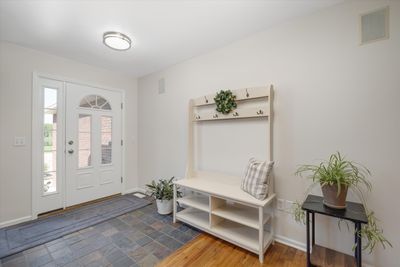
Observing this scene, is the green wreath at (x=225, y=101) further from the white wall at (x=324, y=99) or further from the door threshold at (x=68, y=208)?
the door threshold at (x=68, y=208)

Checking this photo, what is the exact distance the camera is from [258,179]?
1901mm

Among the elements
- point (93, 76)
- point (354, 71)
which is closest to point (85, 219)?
point (93, 76)

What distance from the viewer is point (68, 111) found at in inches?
118

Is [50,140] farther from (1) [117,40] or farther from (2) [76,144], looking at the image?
(1) [117,40]

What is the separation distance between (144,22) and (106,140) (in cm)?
A: 227

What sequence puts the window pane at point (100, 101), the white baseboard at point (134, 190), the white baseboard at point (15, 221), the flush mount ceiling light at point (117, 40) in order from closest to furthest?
the flush mount ceiling light at point (117, 40) → the white baseboard at point (15, 221) → the window pane at point (100, 101) → the white baseboard at point (134, 190)

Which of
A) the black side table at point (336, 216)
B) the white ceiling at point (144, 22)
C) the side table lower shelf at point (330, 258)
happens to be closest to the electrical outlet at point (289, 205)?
the black side table at point (336, 216)

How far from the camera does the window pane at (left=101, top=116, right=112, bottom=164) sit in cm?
340

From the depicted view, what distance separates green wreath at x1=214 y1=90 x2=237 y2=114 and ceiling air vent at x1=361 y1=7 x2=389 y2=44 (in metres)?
1.29

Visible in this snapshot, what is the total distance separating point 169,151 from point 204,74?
1.44 meters

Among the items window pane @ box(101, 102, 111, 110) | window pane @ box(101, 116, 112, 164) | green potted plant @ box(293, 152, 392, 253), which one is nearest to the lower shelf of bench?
green potted plant @ box(293, 152, 392, 253)

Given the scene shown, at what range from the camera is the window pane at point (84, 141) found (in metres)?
3.14

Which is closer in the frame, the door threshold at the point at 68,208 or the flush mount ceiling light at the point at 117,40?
the flush mount ceiling light at the point at 117,40

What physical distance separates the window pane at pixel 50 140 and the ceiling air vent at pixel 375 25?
12.9 feet
